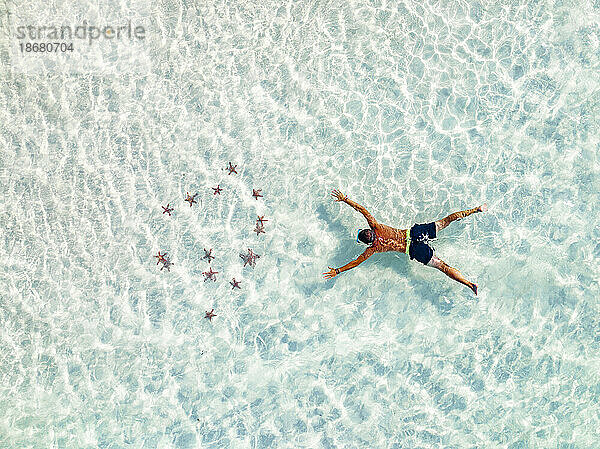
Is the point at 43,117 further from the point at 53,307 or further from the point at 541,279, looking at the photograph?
the point at 541,279

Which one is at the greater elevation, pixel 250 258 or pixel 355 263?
pixel 355 263

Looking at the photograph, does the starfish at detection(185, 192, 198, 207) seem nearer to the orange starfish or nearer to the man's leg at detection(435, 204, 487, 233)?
the orange starfish

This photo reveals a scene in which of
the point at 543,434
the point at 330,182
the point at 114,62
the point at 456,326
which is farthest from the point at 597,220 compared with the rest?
the point at 114,62

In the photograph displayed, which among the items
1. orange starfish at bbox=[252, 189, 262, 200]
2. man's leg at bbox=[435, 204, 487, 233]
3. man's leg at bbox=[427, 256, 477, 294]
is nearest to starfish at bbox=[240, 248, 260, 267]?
orange starfish at bbox=[252, 189, 262, 200]

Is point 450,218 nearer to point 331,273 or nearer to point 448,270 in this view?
point 448,270

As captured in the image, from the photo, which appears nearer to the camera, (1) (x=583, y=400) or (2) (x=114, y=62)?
(1) (x=583, y=400)

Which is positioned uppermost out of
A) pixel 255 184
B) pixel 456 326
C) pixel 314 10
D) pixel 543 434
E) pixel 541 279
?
pixel 314 10

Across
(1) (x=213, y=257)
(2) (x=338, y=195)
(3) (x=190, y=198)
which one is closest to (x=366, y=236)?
(2) (x=338, y=195)

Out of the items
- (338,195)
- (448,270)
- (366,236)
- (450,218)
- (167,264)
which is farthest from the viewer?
(167,264)
